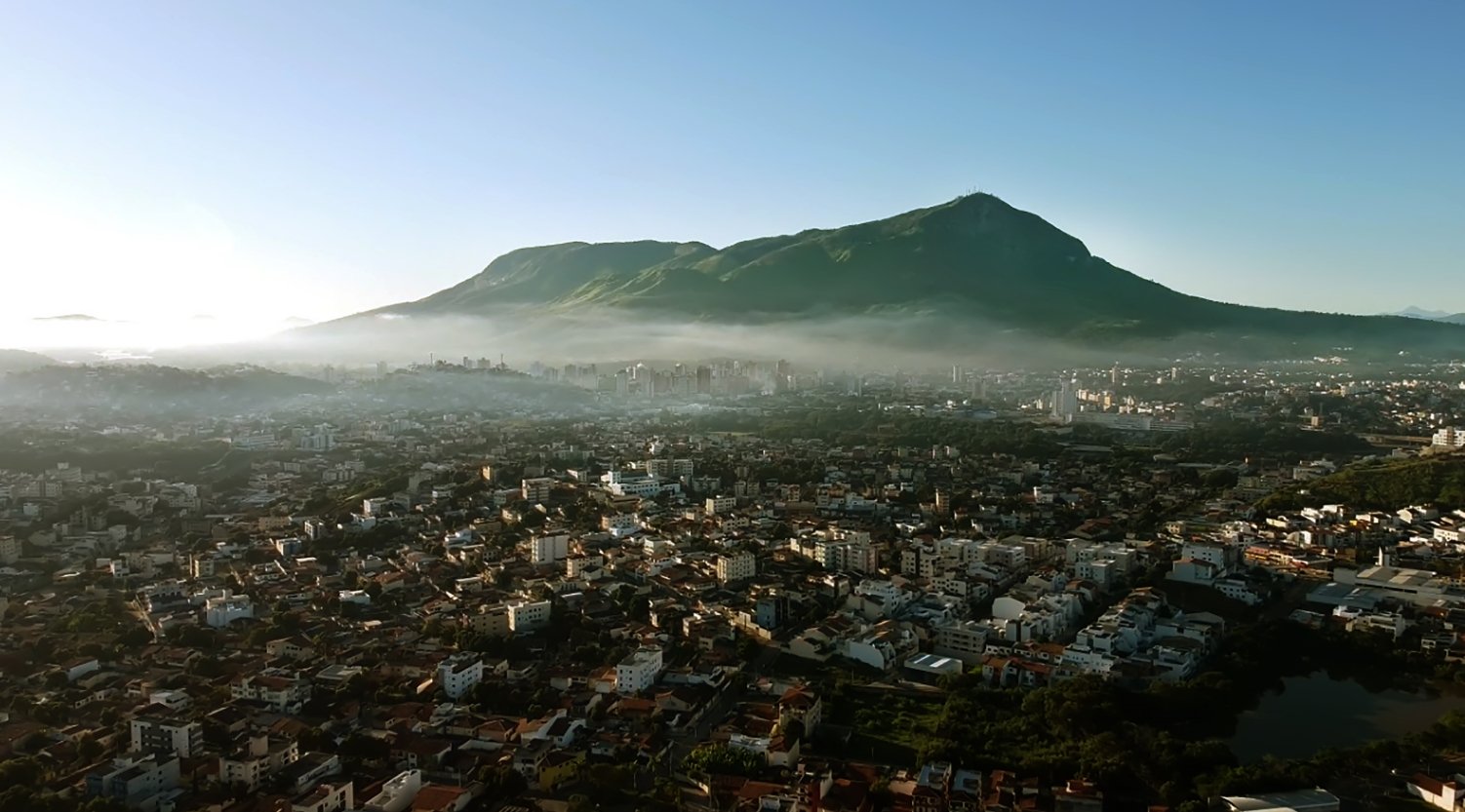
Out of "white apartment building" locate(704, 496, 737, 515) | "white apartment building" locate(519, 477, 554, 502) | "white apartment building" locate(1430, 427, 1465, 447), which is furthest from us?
"white apartment building" locate(1430, 427, 1465, 447)

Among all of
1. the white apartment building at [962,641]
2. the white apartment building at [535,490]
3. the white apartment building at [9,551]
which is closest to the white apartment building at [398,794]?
the white apartment building at [962,641]

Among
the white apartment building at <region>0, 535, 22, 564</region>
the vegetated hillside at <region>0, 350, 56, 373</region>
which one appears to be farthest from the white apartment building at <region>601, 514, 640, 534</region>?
the vegetated hillside at <region>0, 350, 56, 373</region>

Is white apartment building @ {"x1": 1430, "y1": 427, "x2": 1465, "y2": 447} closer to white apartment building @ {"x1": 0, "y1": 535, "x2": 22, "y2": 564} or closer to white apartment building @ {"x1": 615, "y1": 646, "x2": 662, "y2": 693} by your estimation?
white apartment building @ {"x1": 615, "y1": 646, "x2": 662, "y2": 693}

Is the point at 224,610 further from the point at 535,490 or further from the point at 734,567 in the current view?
the point at 535,490

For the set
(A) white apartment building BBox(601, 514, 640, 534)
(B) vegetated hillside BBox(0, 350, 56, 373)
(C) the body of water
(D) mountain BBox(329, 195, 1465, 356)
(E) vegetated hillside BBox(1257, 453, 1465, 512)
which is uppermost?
(D) mountain BBox(329, 195, 1465, 356)

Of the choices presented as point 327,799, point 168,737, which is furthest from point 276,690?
point 327,799

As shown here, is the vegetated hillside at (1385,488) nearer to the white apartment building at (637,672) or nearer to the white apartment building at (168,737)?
the white apartment building at (637,672)
